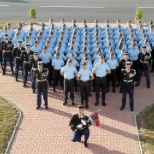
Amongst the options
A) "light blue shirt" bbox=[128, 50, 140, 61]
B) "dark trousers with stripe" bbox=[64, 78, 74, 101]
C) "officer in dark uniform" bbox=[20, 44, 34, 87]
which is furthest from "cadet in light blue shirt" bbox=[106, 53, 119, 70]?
"officer in dark uniform" bbox=[20, 44, 34, 87]

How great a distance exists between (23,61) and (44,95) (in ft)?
8.74

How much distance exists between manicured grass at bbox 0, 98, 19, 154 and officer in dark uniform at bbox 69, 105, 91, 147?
2.30 m

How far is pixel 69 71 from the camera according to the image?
15.6m

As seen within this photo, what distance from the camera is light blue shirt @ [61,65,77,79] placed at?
1564cm

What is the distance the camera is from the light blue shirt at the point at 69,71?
15.6 metres

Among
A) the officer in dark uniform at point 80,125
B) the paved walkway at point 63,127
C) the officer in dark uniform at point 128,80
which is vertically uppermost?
the officer in dark uniform at point 128,80

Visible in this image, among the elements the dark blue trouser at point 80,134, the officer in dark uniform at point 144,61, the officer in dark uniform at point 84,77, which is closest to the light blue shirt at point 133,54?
the officer in dark uniform at point 144,61

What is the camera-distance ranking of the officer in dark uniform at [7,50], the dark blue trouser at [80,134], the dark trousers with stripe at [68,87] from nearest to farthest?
1. the dark blue trouser at [80,134]
2. the dark trousers with stripe at [68,87]
3. the officer in dark uniform at [7,50]

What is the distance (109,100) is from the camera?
A: 54.6ft

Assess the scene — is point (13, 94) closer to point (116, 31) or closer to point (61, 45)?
point (61, 45)

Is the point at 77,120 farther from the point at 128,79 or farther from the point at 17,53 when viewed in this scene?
the point at 17,53

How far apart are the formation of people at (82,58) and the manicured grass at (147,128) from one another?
2.23ft

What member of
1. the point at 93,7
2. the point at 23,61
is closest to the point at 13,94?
the point at 23,61

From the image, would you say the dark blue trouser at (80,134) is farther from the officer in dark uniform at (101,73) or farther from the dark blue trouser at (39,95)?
the officer in dark uniform at (101,73)
